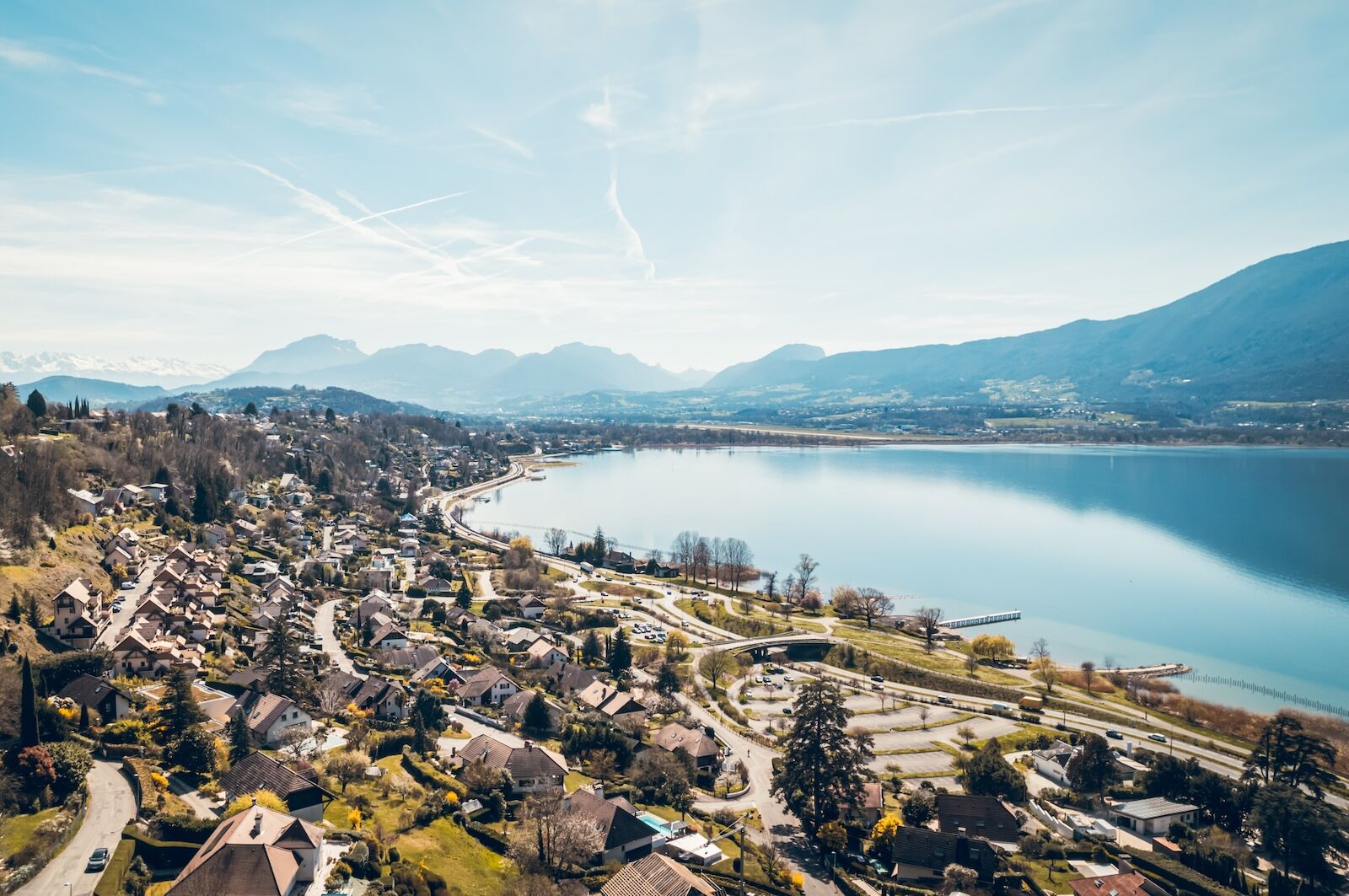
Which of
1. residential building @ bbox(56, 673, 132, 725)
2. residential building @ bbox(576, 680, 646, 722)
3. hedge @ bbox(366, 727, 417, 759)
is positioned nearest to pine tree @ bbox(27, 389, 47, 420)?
residential building @ bbox(56, 673, 132, 725)

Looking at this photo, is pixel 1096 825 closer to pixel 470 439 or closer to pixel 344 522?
pixel 344 522

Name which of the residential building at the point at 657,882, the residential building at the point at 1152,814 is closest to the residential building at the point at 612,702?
the residential building at the point at 657,882

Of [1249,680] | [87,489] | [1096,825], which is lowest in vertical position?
[1249,680]

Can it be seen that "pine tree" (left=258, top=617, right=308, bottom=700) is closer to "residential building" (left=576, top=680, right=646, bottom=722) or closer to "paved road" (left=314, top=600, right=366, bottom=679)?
"paved road" (left=314, top=600, right=366, bottom=679)

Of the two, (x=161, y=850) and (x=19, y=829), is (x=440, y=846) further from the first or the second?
(x=19, y=829)

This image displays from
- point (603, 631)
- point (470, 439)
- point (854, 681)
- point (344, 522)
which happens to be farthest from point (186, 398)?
point (854, 681)

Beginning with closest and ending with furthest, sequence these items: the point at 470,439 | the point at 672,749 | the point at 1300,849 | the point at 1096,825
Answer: the point at 1300,849, the point at 1096,825, the point at 672,749, the point at 470,439

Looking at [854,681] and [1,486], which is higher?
[1,486]
